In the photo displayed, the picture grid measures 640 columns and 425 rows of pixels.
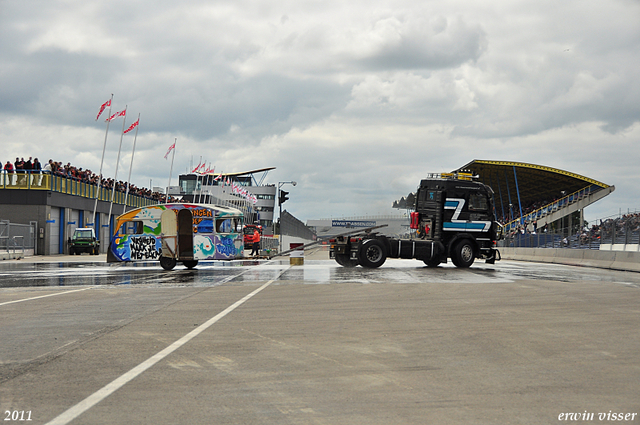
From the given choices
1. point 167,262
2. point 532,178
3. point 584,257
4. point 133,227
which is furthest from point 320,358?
point 532,178

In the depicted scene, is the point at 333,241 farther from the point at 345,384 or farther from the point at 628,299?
the point at 345,384

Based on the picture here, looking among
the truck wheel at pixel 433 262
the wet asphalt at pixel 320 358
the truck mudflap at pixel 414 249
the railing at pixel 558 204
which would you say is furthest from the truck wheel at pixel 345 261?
the railing at pixel 558 204

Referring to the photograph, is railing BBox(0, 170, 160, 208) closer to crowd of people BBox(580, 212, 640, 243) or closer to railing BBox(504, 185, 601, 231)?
crowd of people BBox(580, 212, 640, 243)

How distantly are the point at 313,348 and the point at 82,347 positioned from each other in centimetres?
274

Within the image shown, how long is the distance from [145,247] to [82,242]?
91.1 feet

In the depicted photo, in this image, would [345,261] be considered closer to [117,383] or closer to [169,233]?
[169,233]

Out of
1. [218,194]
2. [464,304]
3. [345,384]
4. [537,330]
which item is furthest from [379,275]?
[218,194]

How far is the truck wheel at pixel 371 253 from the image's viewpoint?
2402 cm

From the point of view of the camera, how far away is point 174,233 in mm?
24484

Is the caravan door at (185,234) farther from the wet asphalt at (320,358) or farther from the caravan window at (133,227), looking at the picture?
the wet asphalt at (320,358)

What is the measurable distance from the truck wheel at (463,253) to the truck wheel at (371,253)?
2.70 metres

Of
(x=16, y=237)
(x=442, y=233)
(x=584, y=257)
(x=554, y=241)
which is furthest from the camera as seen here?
(x=16, y=237)

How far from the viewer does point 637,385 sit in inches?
231

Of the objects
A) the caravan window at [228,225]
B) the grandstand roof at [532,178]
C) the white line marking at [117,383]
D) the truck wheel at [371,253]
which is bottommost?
the white line marking at [117,383]
